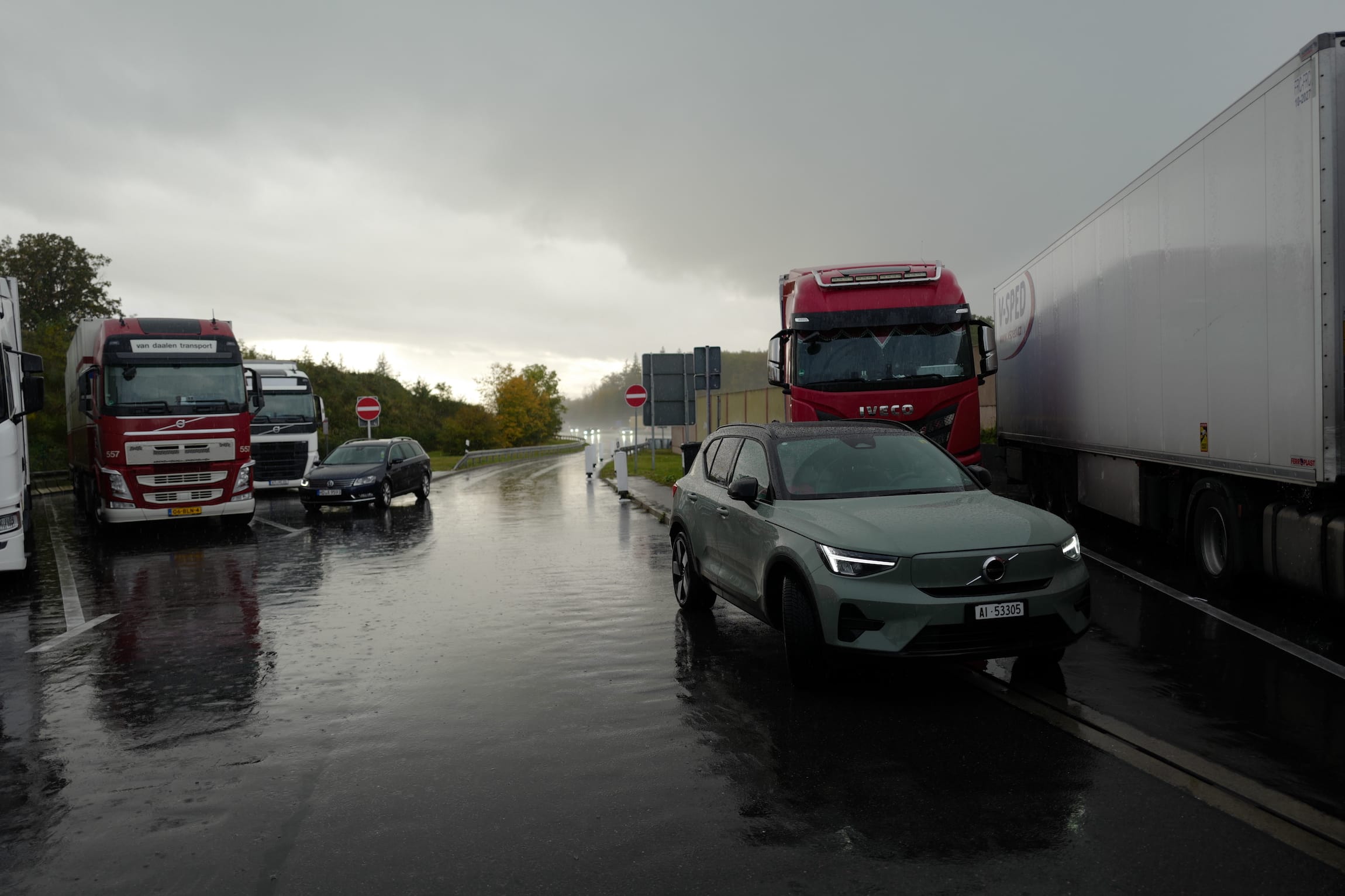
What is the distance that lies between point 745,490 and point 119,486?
42.3ft

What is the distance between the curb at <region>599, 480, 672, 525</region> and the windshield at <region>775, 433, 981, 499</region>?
8841mm

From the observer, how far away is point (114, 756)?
531 centimetres

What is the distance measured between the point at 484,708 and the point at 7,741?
8.37 ft

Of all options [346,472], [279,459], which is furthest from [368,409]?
[346,472]

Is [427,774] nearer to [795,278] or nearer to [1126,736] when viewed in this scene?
[1126,736]

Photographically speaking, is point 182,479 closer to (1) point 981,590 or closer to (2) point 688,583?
(2) point 688,583

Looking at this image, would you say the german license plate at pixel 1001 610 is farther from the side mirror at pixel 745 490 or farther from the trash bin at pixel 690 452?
the trash bin at pixel 690 452

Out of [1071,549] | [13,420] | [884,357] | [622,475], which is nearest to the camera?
[1071,549]

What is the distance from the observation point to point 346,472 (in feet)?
69.0

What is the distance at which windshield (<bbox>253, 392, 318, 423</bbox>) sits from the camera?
86.2ft

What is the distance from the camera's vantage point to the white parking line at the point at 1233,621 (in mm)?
6734

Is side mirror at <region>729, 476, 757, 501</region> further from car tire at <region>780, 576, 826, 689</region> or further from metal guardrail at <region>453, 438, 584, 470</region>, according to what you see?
metal guardrail at <region>453, 438, 584, 470</region>

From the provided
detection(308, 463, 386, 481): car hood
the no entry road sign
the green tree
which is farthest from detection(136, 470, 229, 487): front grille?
the green tree

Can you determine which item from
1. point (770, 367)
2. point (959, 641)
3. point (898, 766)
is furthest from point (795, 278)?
point (898, 766)
